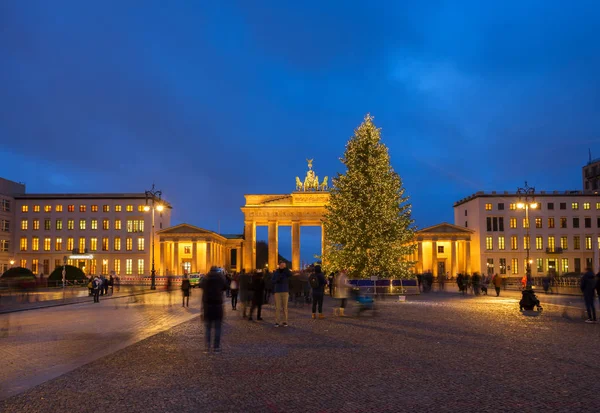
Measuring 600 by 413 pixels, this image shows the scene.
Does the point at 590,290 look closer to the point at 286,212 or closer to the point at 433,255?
the point at 433,255

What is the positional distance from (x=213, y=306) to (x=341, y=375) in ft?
13.8

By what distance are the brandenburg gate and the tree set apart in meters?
47.4

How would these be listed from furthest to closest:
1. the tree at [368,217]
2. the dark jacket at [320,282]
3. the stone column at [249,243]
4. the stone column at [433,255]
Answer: the stone column at [249,243] → the stone column at [433,255] → the tree at [368,217] → the dark jacket at [320,282]

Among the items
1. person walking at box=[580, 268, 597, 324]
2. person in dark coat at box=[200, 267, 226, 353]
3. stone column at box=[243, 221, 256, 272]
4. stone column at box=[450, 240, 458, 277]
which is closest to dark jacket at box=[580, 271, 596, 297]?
person walking at box=[580, 268, 597, 324]

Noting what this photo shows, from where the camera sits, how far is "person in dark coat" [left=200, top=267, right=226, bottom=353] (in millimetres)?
13242

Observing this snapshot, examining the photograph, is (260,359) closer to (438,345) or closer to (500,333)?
(438,345)

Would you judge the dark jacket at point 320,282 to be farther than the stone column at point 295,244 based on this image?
No

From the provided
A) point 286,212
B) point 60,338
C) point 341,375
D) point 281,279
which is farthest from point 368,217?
point 286,212

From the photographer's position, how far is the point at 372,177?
4544cm

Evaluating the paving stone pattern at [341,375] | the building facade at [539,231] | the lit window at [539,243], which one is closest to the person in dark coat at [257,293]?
the paving stone pattern at [341,375]

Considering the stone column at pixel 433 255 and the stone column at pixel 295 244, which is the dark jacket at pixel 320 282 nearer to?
the stone column at pixel 295 244

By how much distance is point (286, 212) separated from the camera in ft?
316

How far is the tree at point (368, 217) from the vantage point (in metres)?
44.5

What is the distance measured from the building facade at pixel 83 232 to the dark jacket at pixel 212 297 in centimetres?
8732
